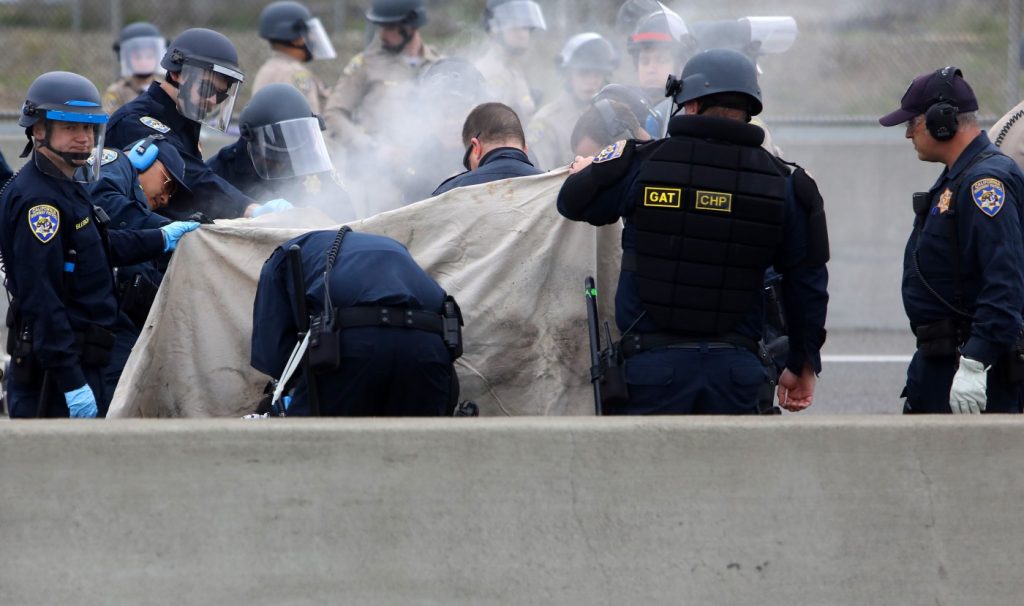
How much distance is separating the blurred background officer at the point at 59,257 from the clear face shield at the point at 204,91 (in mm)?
960

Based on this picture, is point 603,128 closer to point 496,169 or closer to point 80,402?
point 496,169

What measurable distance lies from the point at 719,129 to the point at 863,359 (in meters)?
4.96

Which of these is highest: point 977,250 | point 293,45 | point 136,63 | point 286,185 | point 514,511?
point 293,45

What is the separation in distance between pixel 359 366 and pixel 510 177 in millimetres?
1300

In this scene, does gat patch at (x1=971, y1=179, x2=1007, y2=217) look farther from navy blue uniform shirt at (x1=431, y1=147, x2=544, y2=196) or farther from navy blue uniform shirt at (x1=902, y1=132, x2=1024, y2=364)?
navy blue uniform shirt at (x1=431, y1=147, x2=544, y2=196)

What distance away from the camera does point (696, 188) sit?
4.04 m

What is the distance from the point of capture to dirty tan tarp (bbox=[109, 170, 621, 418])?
187 inches

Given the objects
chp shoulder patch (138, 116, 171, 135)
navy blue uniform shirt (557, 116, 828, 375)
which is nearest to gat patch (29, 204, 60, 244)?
chp shoulder patch (138, 116, 171, 135)

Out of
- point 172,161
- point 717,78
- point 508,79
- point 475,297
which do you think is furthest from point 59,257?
point 508,79

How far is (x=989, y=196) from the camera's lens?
4316 mm

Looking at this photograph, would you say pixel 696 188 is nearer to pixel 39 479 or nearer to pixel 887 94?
pixel 39 479

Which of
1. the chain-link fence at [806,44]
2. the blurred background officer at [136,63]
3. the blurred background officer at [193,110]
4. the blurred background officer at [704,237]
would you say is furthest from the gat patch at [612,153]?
the blurred background officer at [136,63]

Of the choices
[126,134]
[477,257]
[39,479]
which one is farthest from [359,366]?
[126,134]

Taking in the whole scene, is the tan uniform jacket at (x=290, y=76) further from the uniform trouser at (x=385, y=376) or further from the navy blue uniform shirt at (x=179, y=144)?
the uniform trouser at (x=385, y=376)
